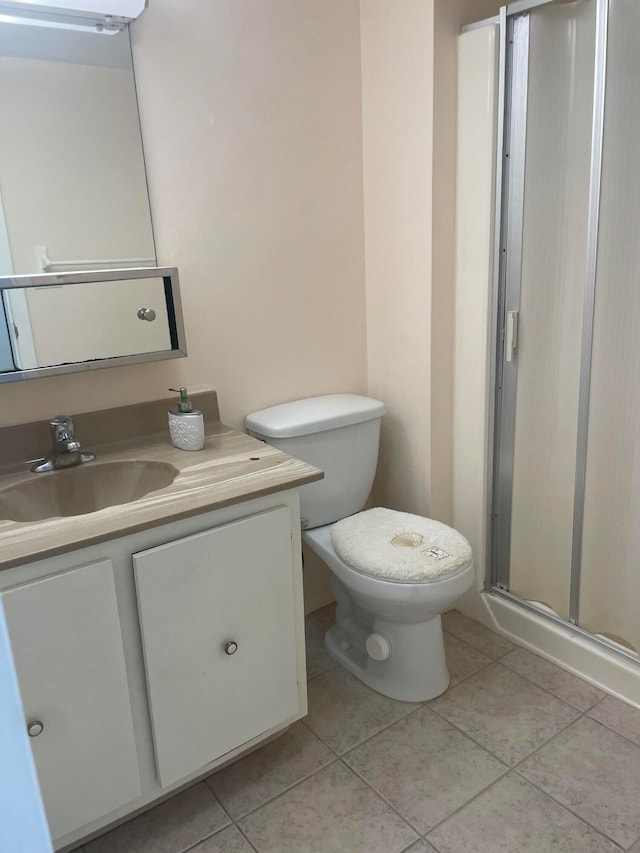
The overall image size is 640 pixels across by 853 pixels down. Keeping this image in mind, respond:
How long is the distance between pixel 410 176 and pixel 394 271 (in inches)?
11.2

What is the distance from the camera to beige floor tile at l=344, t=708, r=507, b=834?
1.57 meters

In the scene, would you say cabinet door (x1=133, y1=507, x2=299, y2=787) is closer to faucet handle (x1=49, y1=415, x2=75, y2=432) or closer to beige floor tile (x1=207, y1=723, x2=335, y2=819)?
beige floor tile (x1=207, y1=723, x2=335, y2=819)

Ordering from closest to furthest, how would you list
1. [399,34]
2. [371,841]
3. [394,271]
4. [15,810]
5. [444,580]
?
[15,810] → [371,841] → [444,580] → [399,34] → [394,271]

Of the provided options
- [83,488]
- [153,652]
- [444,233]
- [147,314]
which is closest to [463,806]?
[153,652]

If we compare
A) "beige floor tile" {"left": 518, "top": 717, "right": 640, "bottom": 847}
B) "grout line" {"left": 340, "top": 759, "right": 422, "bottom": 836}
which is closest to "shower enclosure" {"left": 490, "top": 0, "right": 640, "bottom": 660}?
"beige floor tile" {"left": 518, "top": 717, "right": 640, "bottom": 847}

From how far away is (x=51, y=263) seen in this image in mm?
1594

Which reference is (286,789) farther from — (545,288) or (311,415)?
(545,288)

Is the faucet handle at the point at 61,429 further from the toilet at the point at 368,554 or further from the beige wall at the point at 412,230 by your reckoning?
the beige wall at the point at 412,230

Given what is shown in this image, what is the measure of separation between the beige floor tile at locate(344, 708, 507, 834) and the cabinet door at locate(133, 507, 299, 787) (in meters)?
0.30

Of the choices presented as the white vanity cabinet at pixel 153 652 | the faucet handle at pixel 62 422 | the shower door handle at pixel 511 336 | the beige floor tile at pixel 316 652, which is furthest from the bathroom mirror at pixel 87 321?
the beige floor tile at pixel 316 652

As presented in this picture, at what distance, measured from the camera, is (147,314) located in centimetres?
173

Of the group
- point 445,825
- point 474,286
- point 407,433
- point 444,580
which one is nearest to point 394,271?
point 474,286

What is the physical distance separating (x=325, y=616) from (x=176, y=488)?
1.07m

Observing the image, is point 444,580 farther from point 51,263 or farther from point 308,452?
point 51,263
